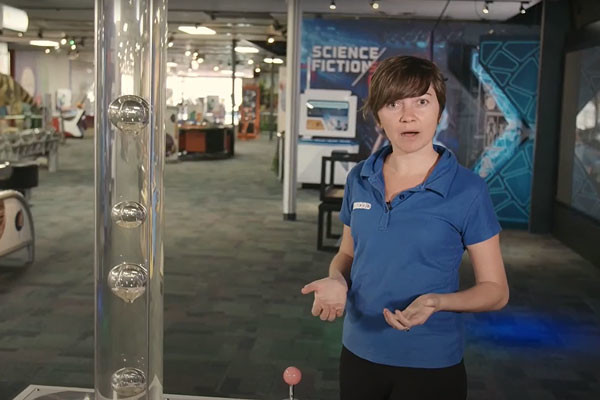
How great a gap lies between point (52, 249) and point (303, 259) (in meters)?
2.16

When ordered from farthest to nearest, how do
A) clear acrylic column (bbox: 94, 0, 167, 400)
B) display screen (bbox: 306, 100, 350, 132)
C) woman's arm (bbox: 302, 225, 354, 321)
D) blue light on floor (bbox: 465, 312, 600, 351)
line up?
display screen (bbox: 306, 100, 350, 132) < blue light on floor (bbox: 465, 312, 600, 351) < woman's arm (bbox: 302, 225, 354, 321) < clear acrylic column (bbox: 94, 0, 167, 400)

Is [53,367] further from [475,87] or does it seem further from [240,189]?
[240,189]

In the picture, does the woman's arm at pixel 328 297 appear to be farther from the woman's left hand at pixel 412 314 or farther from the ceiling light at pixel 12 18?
the ceiling light at pixel 12 18

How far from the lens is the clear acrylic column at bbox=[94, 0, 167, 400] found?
2.88ft

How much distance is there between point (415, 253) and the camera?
1.49 metres

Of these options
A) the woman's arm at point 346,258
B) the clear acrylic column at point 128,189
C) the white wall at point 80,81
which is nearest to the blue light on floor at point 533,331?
the woman's arm at point 346,258

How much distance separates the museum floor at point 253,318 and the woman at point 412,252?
198 cm

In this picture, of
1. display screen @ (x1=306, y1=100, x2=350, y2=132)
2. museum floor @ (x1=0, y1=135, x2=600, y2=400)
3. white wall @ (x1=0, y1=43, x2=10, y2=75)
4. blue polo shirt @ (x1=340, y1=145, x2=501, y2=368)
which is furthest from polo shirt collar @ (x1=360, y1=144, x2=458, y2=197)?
white wall @ (x1=0, y1=43, x2=10, y2=75)

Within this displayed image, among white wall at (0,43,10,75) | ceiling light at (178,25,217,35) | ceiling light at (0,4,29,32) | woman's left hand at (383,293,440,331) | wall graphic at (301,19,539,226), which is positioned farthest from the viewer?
white wall at (0,43,10,75)

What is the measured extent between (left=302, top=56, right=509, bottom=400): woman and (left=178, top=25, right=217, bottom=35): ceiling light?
13.4 metres

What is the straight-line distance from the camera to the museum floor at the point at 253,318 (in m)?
3.69

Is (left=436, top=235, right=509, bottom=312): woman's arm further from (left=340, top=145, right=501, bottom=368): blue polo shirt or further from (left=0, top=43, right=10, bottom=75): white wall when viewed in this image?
(left=0, top=43, right=10, bottom=75): white wall

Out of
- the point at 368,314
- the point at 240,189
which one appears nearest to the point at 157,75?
the point at 368,314

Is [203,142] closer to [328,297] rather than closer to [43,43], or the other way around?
[43,43]
